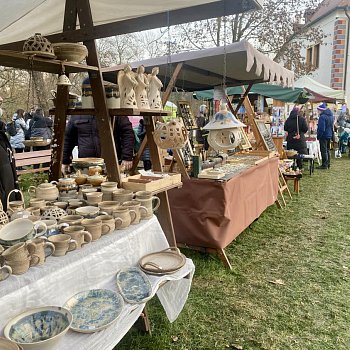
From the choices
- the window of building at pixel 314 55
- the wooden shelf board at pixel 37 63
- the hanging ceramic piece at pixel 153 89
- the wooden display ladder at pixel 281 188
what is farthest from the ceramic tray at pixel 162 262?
the window of building at pixel 314 55

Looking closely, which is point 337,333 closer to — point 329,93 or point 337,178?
Answer: point 337,178

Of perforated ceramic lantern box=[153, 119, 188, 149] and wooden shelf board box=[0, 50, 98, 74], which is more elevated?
wooden shelf board box=[0, 50, 98, 74]

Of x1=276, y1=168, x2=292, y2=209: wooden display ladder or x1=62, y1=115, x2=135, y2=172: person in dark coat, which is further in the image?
x1=276, y1=168, x2=292, y2=209: wooden display ladder

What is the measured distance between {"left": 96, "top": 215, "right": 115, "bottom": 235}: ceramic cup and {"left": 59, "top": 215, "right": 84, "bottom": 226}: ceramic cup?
100mm

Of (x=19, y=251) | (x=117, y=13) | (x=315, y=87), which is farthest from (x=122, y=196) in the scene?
(x=315, y=87)

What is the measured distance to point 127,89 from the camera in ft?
6.34

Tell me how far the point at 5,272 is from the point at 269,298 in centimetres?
213

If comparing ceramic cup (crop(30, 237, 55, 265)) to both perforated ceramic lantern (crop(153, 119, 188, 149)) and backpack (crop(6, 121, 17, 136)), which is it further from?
backpack (crop(6, 121, 17, 136))

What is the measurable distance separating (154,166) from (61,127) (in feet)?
2.33

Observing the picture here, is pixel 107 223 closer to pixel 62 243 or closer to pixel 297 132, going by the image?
pixel 62 243

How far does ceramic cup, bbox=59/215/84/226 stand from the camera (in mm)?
1580

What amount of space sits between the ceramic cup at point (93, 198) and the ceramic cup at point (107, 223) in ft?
0.69

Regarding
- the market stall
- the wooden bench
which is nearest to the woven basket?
the market stall

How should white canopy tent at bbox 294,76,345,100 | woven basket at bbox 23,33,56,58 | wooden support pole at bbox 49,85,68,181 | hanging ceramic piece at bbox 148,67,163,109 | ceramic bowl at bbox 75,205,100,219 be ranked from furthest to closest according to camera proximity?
1. white canopy tent at bbox 294,76,345,100
2. hanging ceramic piece at bbox 148,67,163,109
3. wooden support pole at bbox 49,85,68,181
4. ceramic bowl at bbox 75,205,100,219
5. woven basket at bbox 23,33,56,58
